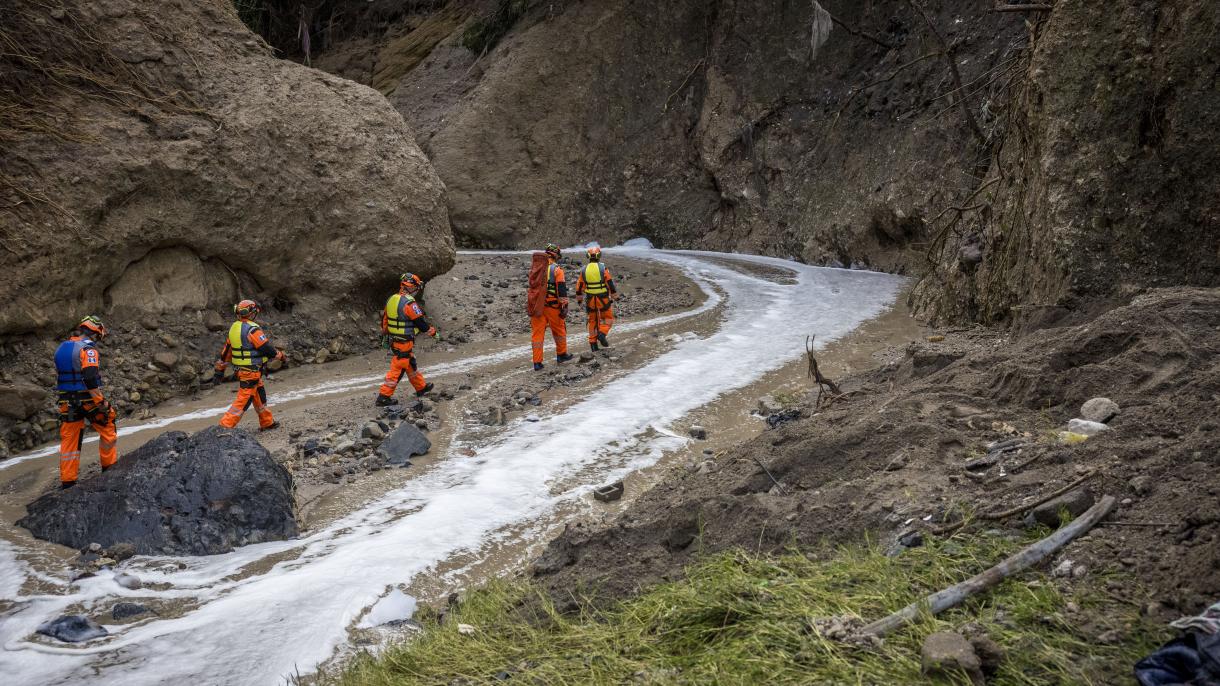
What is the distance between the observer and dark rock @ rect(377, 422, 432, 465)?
29.5 feet

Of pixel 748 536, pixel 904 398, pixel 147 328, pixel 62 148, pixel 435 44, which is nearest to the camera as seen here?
pixel 748 536

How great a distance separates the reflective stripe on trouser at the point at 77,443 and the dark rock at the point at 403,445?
2.74m

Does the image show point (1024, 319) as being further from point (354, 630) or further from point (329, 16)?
point (329, 16)

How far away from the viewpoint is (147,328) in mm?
11641

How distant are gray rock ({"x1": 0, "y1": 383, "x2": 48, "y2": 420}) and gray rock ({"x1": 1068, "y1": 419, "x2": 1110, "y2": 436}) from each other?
1100cm

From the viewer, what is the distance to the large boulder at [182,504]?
23.0 feet

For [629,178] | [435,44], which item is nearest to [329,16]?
[435,44]

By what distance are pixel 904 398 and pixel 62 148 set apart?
420 inches

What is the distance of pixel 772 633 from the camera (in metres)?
3.45

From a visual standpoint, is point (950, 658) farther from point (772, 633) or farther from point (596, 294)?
point (596, 294)

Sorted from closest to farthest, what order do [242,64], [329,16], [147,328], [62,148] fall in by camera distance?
1. [62,148]
2. [147,328]
3. [242,64]
4. [329,16]

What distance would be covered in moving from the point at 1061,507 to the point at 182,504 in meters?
6.79

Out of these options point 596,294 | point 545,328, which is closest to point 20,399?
point 545,328

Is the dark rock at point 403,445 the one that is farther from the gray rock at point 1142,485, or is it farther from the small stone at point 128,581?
the gray rock at point 1142,485
